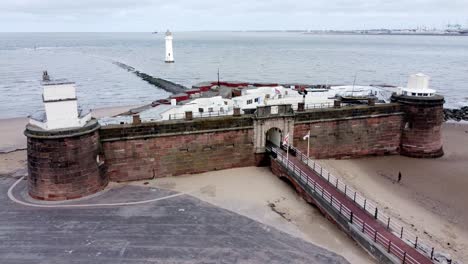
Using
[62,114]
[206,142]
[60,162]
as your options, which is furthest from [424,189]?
[62,114]

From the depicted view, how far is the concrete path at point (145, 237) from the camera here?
17672 mm

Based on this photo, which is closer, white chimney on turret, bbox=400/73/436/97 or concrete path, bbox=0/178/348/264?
concrete path, bbox=0/178/348/264

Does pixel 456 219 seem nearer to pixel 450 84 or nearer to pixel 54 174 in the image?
pixel 54 174

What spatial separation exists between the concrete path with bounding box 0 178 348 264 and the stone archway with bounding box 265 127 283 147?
9558mm

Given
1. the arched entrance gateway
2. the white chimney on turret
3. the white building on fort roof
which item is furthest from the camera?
the white chimney on turret

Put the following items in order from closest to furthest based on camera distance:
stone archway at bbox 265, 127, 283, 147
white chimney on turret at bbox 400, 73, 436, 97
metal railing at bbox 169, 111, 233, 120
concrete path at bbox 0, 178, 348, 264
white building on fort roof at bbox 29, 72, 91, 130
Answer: concrete path at bbox 0, 178, 348, 264 → white building on fort roof at bbox 29, 72, 91, 130 → stone archway at bbox 265, 127, 283, 147 → metal railing at bbox 169, 111, 233, 120 → white chimney on turret at bbox 400, 73, 436, 97

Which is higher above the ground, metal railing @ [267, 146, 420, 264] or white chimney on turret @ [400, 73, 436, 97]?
white chimney on turret @ [400, 73, 436, 97]

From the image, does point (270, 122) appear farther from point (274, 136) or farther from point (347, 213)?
point (347, 213)

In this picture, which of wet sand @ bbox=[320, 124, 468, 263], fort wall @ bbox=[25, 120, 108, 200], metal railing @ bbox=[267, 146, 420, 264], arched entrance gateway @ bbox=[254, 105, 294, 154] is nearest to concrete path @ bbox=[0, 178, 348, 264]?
fort wall @ bbox=[25, 120, 108, 200]

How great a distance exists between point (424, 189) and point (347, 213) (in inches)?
395

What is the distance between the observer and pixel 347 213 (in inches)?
800

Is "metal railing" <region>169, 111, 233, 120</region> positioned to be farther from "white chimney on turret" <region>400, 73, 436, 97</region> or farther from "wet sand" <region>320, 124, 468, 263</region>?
"white chimney on turret" <region>400, 73, 436, 97</region>

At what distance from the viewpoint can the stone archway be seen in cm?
3006

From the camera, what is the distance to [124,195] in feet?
79.1
